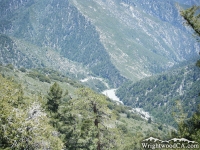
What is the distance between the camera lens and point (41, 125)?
29.0 meters

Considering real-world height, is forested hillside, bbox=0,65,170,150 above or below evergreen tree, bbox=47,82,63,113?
below

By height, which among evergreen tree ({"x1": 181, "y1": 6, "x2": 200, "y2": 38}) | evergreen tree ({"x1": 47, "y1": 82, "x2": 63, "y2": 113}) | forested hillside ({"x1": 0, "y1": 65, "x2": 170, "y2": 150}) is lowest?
forested hillside ({"x1": 0, "y1": 65, "x2": 170, "y2": 150})

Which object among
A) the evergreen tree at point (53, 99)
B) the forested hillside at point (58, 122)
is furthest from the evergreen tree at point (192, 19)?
the evergreen tree at point (53, 99)

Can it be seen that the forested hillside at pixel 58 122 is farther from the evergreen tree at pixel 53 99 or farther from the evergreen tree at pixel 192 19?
the evergreen tree at pixel 192 19

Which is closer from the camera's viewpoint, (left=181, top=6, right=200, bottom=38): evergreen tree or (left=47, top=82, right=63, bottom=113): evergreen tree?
(left=181, top=6, right=200, bottom=38): evergreen tree

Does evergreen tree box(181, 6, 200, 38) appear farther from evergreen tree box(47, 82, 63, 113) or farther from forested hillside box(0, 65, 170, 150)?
evergreen tree box(47, 82, 63, 113)

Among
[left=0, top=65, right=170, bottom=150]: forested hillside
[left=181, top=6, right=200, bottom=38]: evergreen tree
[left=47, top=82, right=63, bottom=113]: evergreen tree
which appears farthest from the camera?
[left=47, top=82, right=63, bottom=113]: evergreen tree

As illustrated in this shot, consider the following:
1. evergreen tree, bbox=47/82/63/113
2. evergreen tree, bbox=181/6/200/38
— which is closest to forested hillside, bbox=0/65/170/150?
evergreen tree, bbox=47/82/63/113

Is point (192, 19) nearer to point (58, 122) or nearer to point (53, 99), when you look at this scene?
point (58, 122)

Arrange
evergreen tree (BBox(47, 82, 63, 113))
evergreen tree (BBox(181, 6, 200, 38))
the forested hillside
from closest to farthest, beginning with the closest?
1. the forested hillside
2. evergreen tree (BBox(181, 6, 200, 38))
3. evergreen tree (BBox(47, 82, 63, 113))

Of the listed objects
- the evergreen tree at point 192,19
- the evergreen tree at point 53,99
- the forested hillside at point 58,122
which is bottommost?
the forested hillside at point 58,122

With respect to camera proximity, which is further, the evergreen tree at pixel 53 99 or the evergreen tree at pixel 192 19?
the evergreen tree at pixel 53 99

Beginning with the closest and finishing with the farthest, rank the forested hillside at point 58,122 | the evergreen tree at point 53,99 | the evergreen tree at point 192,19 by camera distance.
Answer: the forested hillside at point 58,122 < the evergreen tree at point 192,19 < the evergreen tree at point 53,99

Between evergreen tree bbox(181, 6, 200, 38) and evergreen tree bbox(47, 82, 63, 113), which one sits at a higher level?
evergreen tree bbox(181, 6, 200, 38)
